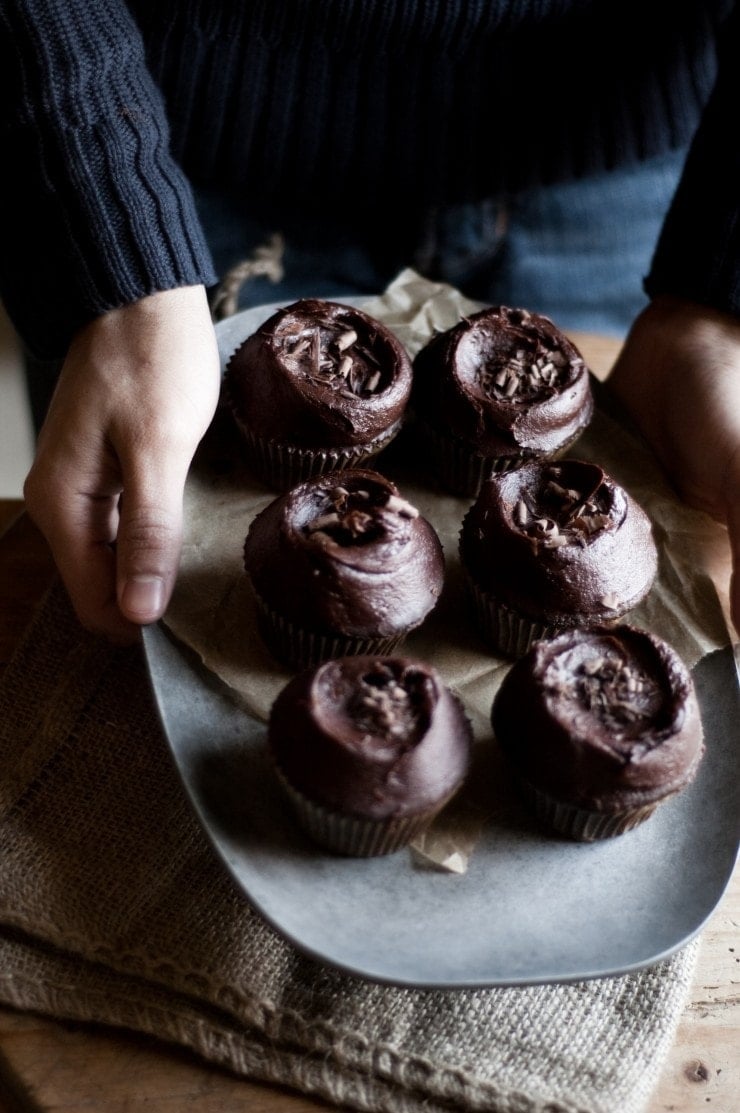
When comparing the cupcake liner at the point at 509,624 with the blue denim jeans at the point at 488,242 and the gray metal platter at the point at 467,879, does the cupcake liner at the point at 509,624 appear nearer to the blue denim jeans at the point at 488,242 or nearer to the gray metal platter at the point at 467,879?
the gray metal platter at the point at 467,879

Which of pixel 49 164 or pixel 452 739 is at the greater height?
pixel 49 164

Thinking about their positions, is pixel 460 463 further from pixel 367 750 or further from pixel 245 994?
pixel 245 994

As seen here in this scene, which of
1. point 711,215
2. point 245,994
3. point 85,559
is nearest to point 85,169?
point 85,559

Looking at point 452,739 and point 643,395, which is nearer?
point 452,739

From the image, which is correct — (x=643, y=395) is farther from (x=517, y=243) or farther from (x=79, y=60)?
(x=79, y=60)

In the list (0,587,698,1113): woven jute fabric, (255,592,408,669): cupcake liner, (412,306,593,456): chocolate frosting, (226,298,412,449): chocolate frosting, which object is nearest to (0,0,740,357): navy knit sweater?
(226,298,412,449): chocolate frosting

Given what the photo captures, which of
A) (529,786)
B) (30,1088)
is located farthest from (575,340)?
(30,1088)

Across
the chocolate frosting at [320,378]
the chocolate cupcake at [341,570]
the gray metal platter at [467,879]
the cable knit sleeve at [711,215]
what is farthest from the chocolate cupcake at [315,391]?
the cable knit sleeve at [711,215]
